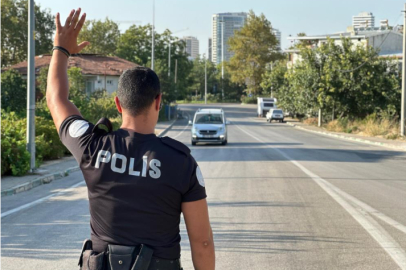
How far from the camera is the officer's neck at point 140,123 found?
116 inches

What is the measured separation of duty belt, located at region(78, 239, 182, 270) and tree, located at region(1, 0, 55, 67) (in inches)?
2776

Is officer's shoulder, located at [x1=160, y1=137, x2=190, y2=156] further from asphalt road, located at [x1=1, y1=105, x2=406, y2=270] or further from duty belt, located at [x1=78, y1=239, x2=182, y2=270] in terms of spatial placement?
asphalt road, located at [x1=1, y1=105, x2=406, y2=270]

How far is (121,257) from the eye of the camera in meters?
2.76

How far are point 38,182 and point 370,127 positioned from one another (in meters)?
30.2

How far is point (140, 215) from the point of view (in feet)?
9.25

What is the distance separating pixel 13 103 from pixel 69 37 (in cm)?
2939

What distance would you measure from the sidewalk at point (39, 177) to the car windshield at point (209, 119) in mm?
12503

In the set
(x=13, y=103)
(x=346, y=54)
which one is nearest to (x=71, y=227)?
(x=13, y=103)

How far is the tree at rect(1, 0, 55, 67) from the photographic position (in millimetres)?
69562

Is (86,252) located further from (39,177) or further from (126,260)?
(39,177)

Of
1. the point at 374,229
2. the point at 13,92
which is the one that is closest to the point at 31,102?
the point at 374,229

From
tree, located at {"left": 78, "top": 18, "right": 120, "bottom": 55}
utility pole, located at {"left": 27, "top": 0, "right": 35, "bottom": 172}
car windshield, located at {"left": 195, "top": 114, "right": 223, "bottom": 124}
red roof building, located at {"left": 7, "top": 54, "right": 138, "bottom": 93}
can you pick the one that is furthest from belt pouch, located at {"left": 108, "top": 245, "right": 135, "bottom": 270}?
tree, located at {"left": 78, "top": 18, "right": 120, "bottom": 55}

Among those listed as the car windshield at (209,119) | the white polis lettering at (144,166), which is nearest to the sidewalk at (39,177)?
the white polis lettering at (144,166)

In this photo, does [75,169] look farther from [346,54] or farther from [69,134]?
[346,54]
